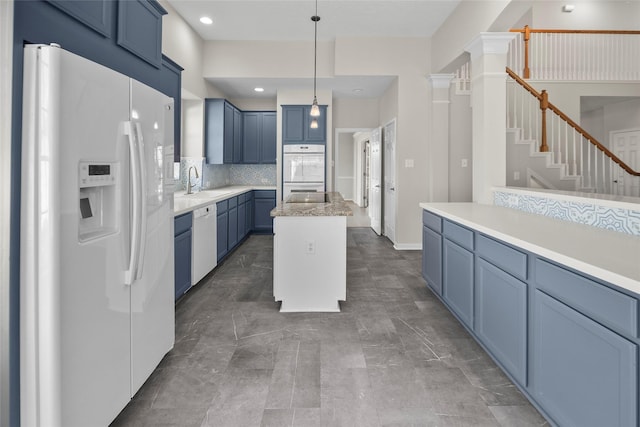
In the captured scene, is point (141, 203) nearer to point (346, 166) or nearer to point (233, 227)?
point (233, 227)

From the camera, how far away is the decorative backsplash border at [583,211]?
6.17 ft

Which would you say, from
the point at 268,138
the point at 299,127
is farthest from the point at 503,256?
the point at 268,138

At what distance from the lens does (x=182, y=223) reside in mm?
3182

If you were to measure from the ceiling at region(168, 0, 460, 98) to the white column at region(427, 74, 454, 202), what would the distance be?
75cm

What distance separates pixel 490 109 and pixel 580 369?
9.04 feet

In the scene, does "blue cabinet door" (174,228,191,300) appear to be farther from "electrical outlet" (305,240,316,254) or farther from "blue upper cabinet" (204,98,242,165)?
"blue upper cabinet" (204,98,242,165)

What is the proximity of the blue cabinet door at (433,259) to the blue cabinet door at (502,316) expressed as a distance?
772mm

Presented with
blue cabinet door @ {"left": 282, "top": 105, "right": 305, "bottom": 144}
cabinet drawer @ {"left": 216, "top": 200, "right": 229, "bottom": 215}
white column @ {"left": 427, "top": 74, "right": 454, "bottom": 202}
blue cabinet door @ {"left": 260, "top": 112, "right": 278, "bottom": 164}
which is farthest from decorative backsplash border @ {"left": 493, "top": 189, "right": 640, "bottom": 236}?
blue cabinet door @ {"left": 260, "top": 112, "right": 278, "bottom": 164}

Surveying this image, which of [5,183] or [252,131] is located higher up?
[252,131]

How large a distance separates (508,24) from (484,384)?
10.5ft

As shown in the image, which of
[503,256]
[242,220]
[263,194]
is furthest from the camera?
[263,194]

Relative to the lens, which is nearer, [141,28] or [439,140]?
[141,28]

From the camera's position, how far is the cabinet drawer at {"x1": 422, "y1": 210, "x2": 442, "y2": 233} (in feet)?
10.1

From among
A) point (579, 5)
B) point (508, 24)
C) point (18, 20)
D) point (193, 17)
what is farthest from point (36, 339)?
point (579, 5)
